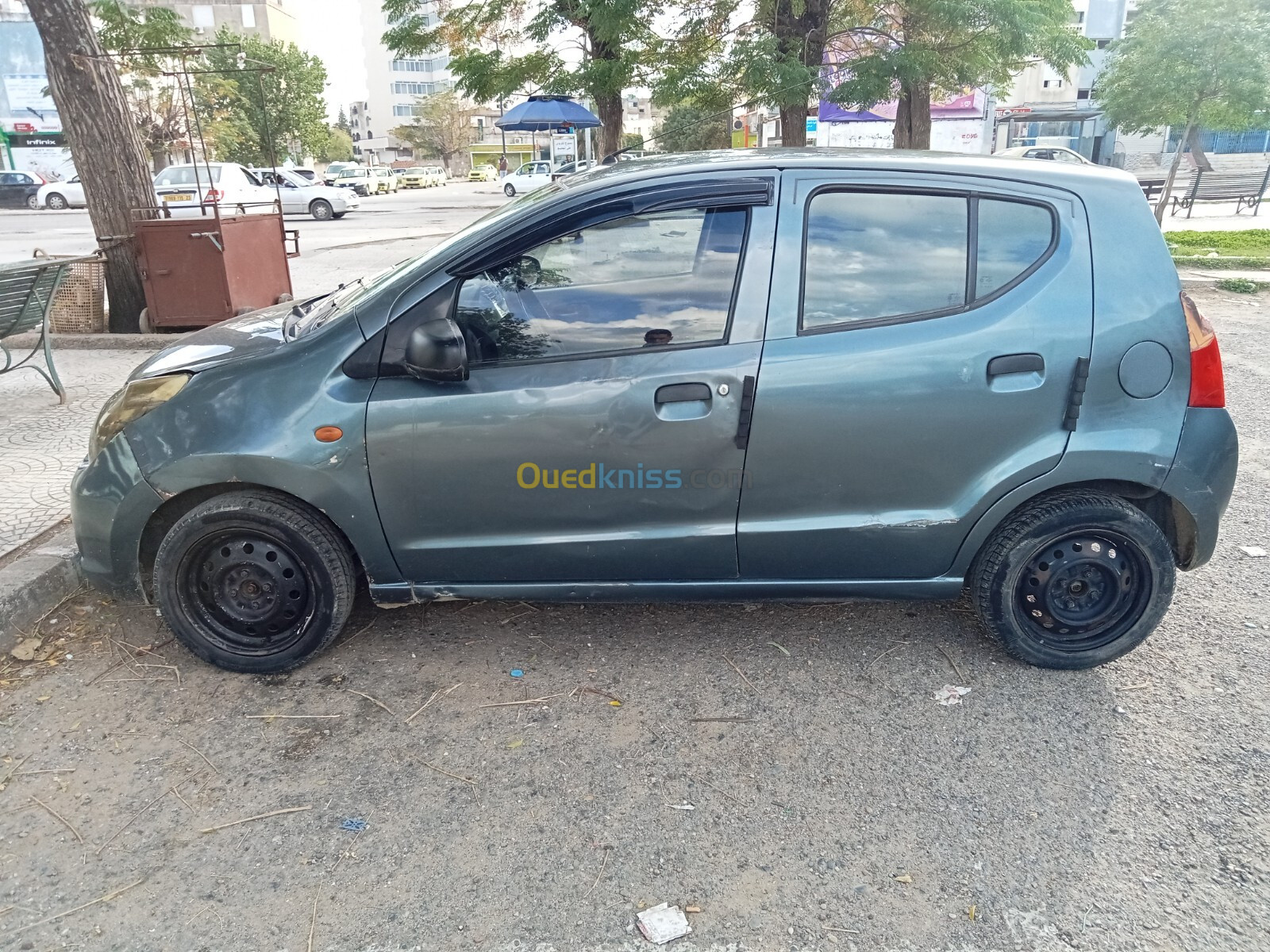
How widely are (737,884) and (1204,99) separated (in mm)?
18723

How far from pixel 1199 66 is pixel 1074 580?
54.6 ft

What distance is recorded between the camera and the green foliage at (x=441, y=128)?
3369 inches

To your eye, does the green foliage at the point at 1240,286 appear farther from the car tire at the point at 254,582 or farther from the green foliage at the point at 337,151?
the green foliage at the point at 337,151

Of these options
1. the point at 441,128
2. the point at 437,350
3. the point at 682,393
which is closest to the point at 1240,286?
the point at 682,393

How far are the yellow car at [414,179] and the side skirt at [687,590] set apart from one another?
5586 cm

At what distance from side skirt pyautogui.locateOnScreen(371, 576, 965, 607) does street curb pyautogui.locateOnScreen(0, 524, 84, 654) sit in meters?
1.43

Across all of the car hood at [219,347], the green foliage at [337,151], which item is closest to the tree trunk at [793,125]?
the car hood at [219,347]

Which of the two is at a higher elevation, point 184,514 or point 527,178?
point 527,178

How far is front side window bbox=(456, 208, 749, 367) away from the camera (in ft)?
10.2

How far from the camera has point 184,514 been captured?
3332 millimetres

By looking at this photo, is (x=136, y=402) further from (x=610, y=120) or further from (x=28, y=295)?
(x=610, y=120)

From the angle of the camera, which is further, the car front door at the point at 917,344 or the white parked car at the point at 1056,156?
the white parked car at the point at 1056,156

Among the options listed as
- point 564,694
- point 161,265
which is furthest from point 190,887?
point 161,265

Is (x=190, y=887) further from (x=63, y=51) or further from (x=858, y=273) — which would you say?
(x=63, y=51)
